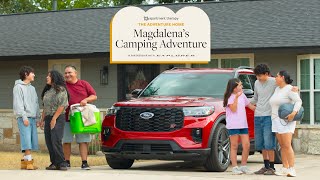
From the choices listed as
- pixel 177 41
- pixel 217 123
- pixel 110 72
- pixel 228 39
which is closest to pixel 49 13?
pixel 110 72

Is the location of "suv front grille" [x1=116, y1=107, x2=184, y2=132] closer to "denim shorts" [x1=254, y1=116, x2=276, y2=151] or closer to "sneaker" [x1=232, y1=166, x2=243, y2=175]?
"sneaker" [x1=232, y1=166, x2=243, y2=175]

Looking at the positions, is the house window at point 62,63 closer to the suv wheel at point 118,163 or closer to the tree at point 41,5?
the suv wheel at point 118,163

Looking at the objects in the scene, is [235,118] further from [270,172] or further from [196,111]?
[270,172]

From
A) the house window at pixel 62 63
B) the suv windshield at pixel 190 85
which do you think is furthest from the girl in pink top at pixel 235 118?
the house window at pixel 62 63

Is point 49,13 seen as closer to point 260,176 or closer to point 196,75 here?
point 196,75

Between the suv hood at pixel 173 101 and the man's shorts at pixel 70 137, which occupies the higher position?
the suv hood at pixel 173 101

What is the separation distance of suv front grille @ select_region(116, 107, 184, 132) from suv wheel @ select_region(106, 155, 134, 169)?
766 millimetres

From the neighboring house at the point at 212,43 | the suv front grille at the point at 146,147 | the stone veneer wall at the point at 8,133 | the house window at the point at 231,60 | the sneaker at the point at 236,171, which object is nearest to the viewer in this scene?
the sneaker at the point at 236,171

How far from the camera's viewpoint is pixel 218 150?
13.7m

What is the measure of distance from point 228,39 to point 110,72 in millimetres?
4280

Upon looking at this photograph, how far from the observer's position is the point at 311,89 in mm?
21781

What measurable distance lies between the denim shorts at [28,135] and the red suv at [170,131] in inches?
49.4

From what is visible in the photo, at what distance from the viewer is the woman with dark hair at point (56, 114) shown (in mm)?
13734

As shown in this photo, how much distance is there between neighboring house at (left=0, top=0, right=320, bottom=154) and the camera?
21828 millimetres
